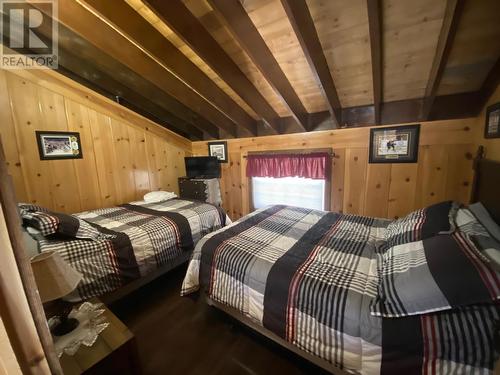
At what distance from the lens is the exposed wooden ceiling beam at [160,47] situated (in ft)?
5.34

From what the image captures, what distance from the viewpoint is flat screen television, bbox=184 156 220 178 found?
3.91 meters

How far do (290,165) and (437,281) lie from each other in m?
2.38

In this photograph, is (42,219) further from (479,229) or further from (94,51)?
(479,229)

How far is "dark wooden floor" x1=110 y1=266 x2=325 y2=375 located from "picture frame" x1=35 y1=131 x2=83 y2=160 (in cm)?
204

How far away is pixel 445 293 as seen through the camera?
94 cm

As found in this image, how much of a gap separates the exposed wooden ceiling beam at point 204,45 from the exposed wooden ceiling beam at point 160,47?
0.40 meters

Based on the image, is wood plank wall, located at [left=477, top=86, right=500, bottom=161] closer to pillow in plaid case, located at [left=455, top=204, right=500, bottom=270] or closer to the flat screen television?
pillow in plaid case, located at [left=455, top=204, right=500, bottom=270]

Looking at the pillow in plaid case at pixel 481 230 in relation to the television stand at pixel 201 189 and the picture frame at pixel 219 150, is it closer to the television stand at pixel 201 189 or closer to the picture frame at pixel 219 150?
the television stand at pixel 201 189

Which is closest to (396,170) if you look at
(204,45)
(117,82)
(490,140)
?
(490,140)

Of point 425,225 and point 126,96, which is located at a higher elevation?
point 126,96

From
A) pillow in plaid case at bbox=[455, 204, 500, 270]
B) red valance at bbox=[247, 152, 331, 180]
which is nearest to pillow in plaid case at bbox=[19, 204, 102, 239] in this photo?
red valance at bbox=[247, 152, 331, 180]

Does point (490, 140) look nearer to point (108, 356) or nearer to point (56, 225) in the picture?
point (108, 356)

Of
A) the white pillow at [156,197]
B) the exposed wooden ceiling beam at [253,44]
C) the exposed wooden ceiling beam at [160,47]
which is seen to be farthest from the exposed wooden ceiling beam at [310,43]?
the white pillow at [156,197]

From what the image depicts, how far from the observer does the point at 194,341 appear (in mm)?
1681
